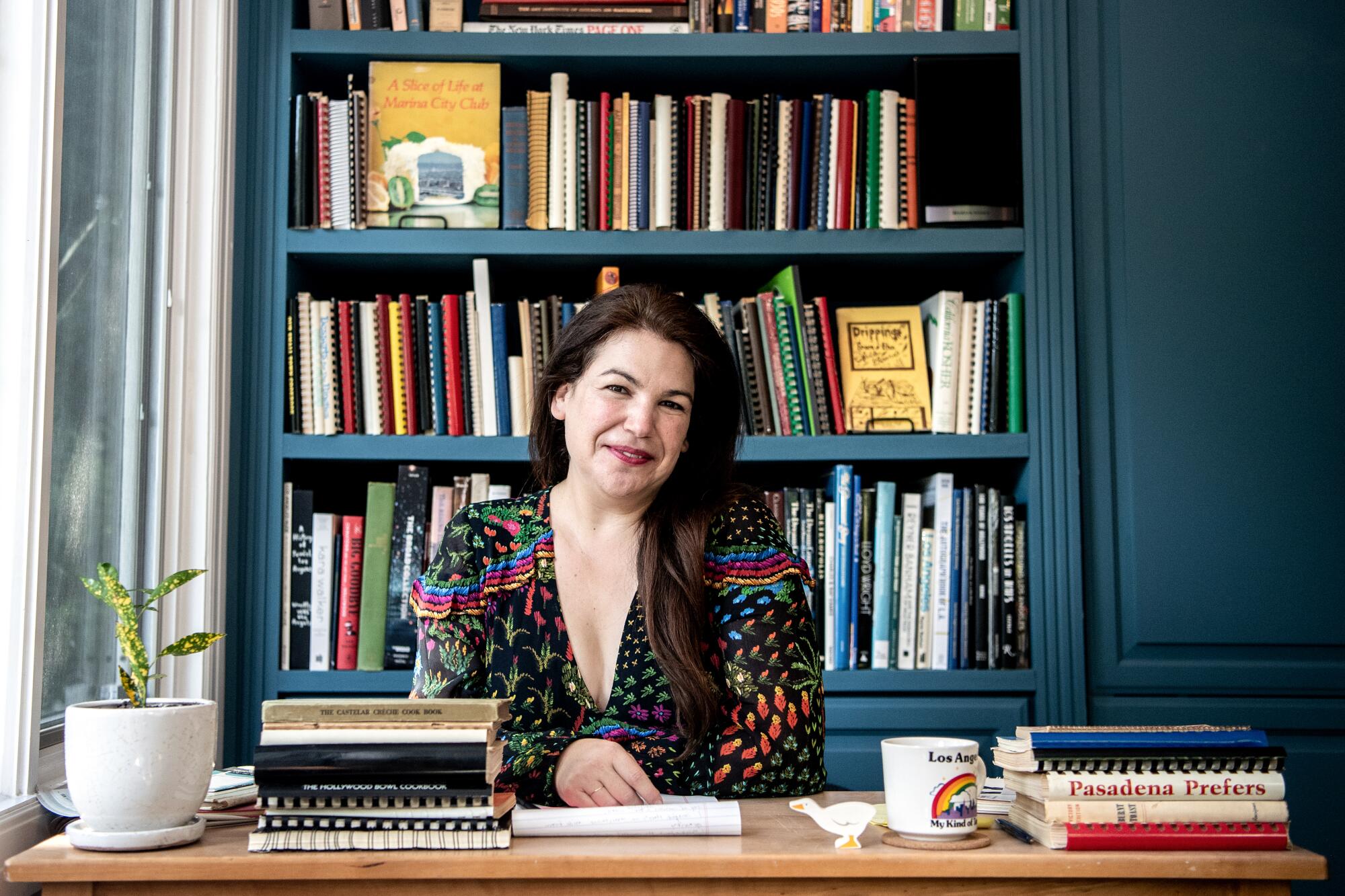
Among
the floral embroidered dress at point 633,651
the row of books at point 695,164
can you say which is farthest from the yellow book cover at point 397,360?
the floral embroidered dress at point 633,651

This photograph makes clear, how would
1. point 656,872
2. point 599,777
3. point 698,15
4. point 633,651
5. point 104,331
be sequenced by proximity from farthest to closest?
point 698,15
point 104,331
point 633,651
point 599,777
point 656,872

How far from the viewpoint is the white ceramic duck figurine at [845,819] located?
1006mm

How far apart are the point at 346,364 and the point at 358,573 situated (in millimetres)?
405

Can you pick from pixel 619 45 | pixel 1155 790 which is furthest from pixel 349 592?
pixel 1155 790

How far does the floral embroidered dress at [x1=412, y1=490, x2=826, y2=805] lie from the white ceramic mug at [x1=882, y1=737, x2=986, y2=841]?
38cm

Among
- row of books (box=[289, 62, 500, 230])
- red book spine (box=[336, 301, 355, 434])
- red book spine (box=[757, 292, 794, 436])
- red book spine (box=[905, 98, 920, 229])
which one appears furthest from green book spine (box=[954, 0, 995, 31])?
red book spine (box=[336, 301, 355, 434])

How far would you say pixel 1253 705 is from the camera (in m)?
2.23

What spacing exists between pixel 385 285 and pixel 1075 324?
4.78ft

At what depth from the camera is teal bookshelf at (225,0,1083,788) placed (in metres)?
2.21

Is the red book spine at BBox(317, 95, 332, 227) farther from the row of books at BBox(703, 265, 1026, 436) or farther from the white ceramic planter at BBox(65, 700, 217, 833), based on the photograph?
the white ceramic planter at BBox(65, 700, 217, 833)

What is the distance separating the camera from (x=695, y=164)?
2299mm

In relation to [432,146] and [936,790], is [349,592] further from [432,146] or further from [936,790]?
[936,790]

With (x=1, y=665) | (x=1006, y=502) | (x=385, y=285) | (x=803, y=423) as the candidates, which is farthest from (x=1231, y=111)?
(x=1, y=665)

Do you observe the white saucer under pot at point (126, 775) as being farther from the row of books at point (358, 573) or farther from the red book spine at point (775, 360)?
the red book spine at point (775, 360)
